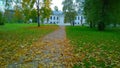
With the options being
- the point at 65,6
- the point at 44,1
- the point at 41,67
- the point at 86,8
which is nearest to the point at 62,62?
the point at 41,67

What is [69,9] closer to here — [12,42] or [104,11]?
[104,11]

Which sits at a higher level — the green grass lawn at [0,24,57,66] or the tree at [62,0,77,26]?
the tree at [62,0,77,26]

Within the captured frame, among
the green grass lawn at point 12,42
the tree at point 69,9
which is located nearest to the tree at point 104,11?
the green grass lawn at point 12,42

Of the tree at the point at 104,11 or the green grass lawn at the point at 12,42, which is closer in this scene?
the green grass lawn at the point at 12,42

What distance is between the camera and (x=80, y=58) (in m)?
10.3

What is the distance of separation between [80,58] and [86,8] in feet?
112

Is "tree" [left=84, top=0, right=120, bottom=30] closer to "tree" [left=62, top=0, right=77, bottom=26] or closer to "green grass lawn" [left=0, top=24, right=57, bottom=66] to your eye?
"green grass lawn" [left=0, top=24, right=57, bottom=66]

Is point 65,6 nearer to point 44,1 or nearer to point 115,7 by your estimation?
point 44,1

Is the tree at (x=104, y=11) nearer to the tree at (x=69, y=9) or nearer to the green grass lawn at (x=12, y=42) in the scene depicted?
the green grass lawn at (x=12, y=42)

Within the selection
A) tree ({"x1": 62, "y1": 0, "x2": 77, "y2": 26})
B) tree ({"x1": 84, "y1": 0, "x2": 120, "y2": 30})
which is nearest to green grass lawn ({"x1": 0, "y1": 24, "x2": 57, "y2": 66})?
tree ({"x1": 84, "y1": 0, "x2": 120, "y2": 30})

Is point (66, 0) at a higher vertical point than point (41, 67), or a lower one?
higher

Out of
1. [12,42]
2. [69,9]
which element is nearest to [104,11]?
[12,42]

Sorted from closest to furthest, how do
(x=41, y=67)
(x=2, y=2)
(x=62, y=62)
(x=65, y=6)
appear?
(x=41, y=67) → (x=62, y=62) → (x=2, y=2) → (x=65, y=6)

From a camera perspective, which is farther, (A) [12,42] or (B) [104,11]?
(B) [104,11]
